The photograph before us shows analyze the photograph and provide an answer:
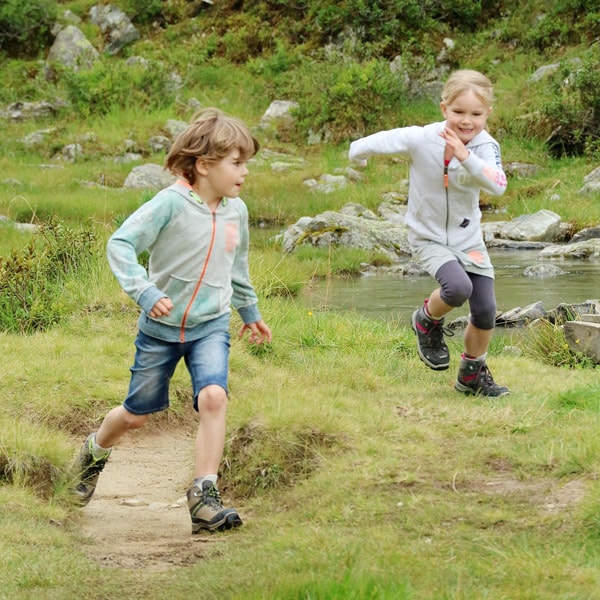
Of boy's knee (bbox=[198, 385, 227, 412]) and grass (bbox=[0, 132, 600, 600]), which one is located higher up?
boy's knee (bbox=[198, 385, 227, 412])

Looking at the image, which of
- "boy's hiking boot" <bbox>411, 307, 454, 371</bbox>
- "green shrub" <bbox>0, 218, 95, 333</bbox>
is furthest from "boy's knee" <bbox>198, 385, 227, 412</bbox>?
"green shrub" <bbox>0, 218, 95, 333</bbox>

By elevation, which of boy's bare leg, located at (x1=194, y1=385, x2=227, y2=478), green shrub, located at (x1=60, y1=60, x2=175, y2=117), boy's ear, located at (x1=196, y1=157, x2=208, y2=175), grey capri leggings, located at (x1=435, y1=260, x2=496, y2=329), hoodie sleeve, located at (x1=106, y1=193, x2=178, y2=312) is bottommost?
green shrub, located at (x1=60, y1=60, x2=175, y2=117)

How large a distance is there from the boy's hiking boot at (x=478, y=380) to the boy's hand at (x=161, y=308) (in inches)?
104

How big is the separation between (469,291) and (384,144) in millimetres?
981

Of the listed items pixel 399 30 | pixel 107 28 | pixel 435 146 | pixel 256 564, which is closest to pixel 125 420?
pixel 256 564

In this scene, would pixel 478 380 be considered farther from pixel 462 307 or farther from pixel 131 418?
pixel 462 307

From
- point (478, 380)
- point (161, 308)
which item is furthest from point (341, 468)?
point (478, 380)

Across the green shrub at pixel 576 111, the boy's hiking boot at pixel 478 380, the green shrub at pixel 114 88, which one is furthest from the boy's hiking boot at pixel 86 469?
the green shrub at pixel 114 88

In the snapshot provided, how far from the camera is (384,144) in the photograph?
19.9ft

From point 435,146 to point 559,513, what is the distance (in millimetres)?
2622

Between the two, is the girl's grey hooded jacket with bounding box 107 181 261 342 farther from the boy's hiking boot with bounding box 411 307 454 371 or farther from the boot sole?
the boot sole

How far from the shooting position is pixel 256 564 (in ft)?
12.5

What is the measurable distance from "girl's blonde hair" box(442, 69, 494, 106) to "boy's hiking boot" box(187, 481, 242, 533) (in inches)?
105

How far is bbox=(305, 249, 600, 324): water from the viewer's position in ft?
37.3
